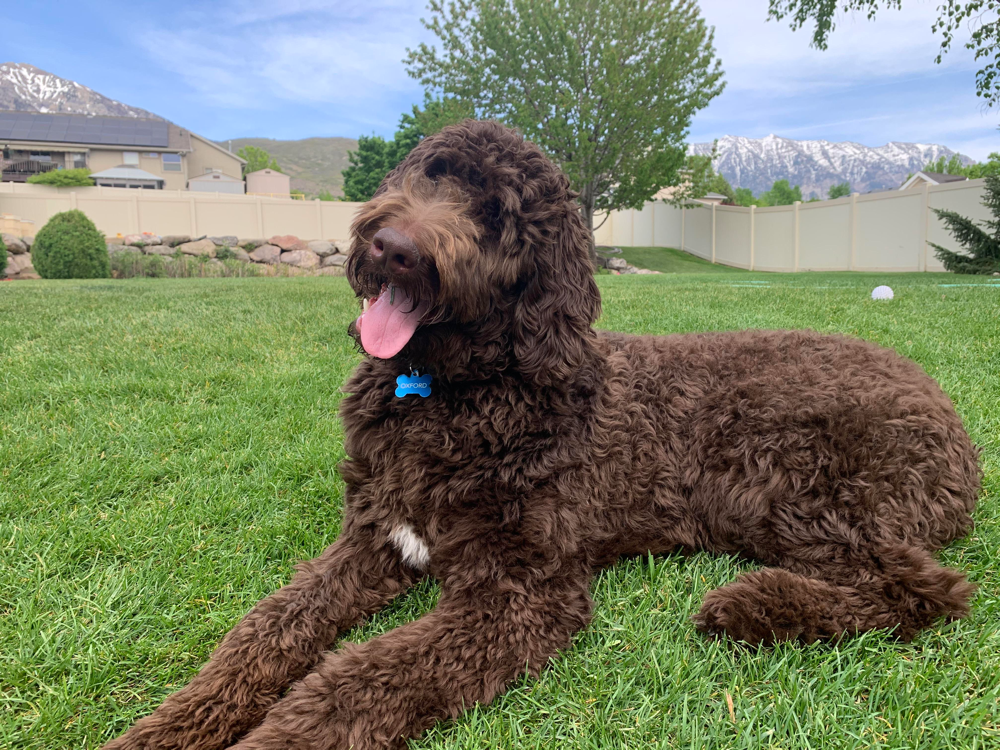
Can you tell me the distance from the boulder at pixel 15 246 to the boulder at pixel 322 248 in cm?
949

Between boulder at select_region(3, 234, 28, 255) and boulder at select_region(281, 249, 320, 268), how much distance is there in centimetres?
817

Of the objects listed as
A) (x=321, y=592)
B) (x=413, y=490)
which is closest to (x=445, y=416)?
(x=413, y=490)

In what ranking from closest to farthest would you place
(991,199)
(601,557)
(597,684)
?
(597,684)
(601,557)
(991,199)

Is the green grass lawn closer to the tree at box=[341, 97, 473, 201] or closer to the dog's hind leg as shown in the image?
the dog's hind leg

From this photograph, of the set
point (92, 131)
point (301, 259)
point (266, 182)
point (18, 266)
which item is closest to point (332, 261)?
point (301, 259)

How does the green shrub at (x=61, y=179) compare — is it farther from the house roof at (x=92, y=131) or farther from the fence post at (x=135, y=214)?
the fence post at (x=135, y=214)

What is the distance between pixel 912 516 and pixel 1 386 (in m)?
5.73

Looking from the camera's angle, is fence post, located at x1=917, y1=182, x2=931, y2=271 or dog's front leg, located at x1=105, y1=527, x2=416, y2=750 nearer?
dog's front leg, located at x1=105, y1=527, x2=416, y2=750

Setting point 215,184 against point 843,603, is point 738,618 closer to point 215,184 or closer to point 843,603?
point 843,603

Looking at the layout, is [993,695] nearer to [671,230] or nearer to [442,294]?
[442,294]

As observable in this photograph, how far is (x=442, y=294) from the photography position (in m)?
1.97

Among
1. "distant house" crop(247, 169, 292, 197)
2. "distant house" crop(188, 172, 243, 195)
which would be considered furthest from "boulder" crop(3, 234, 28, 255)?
"distant house" crop(247, 169, 292, 197)

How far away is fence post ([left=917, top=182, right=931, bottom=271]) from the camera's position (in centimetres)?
2172

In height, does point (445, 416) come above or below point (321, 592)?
above
